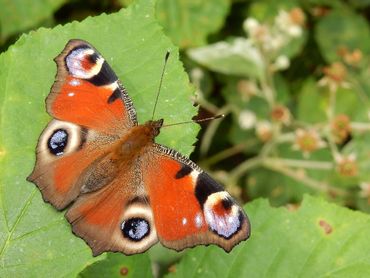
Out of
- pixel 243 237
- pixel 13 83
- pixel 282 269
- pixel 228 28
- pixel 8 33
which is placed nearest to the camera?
pixel 243 237

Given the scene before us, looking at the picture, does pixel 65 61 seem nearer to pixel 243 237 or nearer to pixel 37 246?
pixel 37 246

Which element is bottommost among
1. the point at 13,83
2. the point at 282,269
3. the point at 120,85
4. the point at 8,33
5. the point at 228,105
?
the point at 228,105

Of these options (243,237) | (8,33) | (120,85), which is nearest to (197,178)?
(243,237)

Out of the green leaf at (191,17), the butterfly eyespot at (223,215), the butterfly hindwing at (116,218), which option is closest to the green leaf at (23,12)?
the green leaf at (191,17)

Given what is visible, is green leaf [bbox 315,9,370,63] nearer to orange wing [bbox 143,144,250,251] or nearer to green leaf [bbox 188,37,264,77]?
green leaf [bbox 188,37,264,77]

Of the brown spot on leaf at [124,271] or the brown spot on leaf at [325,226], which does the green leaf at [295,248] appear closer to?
the brown spot on leaf at [325,226]

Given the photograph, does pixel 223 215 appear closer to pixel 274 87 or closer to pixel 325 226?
pixel 325 226

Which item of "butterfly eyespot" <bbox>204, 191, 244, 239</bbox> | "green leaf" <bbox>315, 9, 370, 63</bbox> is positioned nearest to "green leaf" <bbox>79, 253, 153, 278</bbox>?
"butterfly eyespot" <bbox>204, 191, 244, 239</bbox>
